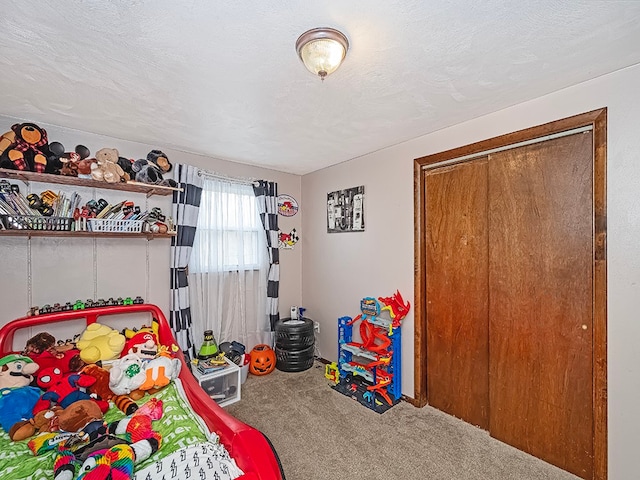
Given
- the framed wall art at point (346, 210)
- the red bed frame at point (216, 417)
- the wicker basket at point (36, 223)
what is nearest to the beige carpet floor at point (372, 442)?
the red bed frame at point (216, 417)

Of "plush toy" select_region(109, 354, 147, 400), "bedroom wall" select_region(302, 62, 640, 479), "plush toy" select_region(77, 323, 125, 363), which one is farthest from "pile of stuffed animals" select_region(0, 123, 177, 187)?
"bedroom wall" select_region(302, 62, 640, 479)

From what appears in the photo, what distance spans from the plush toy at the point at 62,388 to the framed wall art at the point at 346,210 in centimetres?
251

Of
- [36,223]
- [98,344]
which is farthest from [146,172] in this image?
[98,344]

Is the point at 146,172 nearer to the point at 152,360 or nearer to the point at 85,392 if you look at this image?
the point at 152,360

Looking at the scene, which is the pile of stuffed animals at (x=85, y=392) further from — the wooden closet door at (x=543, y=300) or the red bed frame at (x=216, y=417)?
the wooden closet door at (x=543, y=300)

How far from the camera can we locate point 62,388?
1892 mm

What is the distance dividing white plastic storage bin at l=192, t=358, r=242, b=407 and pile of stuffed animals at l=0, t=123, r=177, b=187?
5.76 ft

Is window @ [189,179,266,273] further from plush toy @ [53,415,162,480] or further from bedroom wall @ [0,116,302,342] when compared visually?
plush toy @ [53,415,162,480]

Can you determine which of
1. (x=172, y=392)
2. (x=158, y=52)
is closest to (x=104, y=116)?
(x=158, y=52)

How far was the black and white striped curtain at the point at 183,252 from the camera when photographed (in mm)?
2922

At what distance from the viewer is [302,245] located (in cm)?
405

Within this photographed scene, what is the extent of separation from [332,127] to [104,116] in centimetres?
172

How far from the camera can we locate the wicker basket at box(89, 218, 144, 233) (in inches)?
92.7

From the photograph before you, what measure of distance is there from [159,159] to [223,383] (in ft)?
7.17
